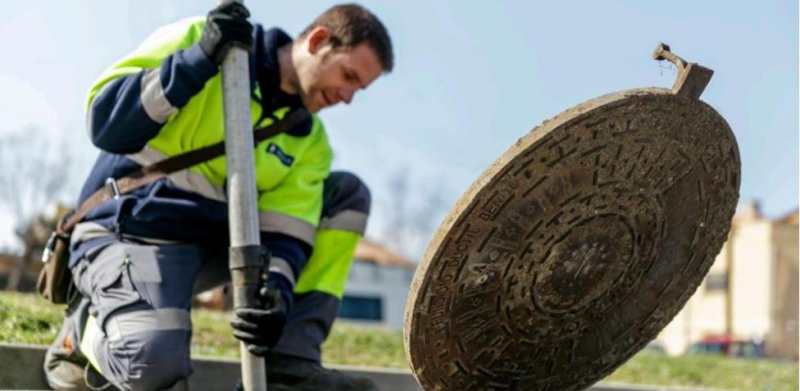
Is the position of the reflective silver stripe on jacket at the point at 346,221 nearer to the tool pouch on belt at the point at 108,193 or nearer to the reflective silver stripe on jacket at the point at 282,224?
the reflective silver stripe on jacket at the point at 282,224

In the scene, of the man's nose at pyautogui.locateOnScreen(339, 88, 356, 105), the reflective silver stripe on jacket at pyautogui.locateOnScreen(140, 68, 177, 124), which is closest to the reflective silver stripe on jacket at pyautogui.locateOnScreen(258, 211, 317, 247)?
the man's nose at pyautogui.locateOnScreen(339, 88, 356, 105)

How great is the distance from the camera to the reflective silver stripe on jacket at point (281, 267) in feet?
14.3

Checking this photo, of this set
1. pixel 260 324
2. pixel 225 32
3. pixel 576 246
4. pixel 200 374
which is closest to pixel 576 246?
pixel 576 246

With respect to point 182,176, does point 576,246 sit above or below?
below

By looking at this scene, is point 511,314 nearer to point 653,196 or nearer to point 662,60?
point 653,196

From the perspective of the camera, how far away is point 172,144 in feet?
13.9

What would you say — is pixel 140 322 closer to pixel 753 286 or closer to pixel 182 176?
pixel 182 176

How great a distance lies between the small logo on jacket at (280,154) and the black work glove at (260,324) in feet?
2.95

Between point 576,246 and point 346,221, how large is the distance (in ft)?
5.34

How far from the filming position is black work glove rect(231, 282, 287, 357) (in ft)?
11.9

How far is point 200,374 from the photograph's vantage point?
15.4ft

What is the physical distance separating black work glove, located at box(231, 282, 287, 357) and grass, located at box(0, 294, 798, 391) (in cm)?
154

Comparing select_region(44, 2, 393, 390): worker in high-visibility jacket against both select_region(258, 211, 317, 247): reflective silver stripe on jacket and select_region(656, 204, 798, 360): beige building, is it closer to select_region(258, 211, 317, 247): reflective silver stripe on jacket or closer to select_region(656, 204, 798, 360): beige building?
select_region(258, 211, 317, 247): reflective silver stripe on jacket

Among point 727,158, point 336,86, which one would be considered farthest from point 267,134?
point 727,158
